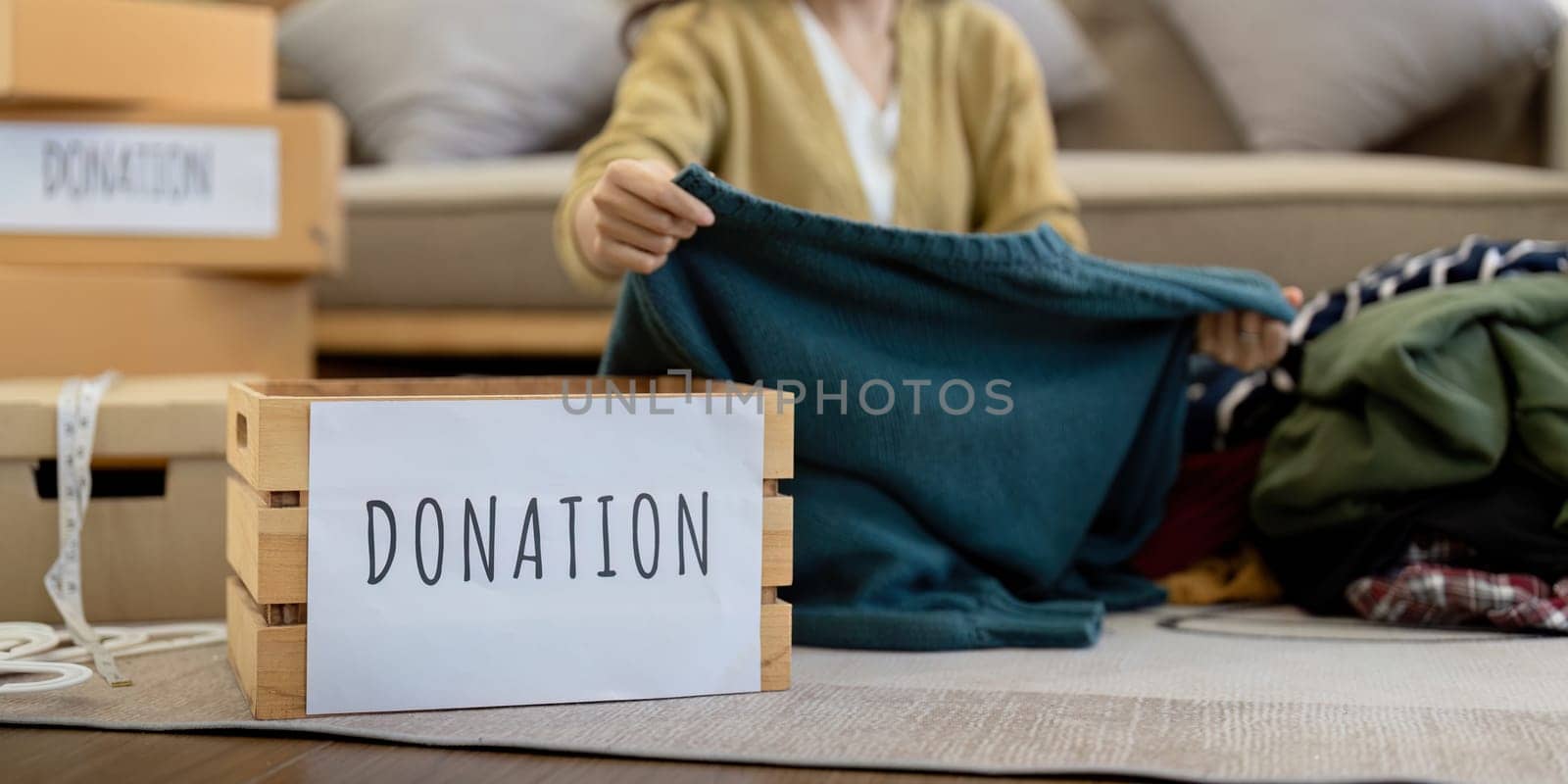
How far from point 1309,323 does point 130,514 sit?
0.85 m

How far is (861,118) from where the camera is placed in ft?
3.63

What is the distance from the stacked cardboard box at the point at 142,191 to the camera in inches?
44.3

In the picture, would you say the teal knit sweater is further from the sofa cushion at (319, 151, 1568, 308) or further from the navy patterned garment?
the sofa cushion at (319, 151, 1568, 308)

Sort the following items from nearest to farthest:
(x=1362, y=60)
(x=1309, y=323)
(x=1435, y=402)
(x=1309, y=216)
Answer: (x=1435, y=402)
(x=1309, y=323)
(x=1309, y=216)
(x=1362, y=60)

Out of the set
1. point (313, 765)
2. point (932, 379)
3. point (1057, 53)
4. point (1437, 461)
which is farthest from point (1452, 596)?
point (1057, 53)

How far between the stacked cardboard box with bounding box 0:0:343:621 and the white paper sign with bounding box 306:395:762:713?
0.45 metres

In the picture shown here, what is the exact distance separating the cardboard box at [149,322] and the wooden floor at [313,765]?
0.61 metres

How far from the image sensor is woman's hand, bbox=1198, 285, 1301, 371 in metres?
0.94

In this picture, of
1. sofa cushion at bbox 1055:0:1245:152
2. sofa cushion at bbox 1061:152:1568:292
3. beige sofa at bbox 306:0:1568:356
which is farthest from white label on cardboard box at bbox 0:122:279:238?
sofa cushion at bbox 1055:0:1245:152

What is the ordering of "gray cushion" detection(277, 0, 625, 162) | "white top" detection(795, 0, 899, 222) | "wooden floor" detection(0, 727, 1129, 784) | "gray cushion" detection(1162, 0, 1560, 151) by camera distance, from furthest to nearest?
"gray cushion" detection(277, 0, 625, 162), "gray cushion" detection(1162, 0, 1560, 151), "white top" detection(795, 0, 899, 222), "wooden floor" detection(0, 727, 1129, 784)

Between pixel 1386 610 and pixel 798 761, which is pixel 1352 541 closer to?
pixel 1386 610

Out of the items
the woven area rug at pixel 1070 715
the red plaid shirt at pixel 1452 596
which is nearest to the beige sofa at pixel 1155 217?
the red plaid shirt at pixel 1452 596

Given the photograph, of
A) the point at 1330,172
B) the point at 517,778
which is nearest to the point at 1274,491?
the point at 1330,172

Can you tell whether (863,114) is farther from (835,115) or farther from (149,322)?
(149,322)
